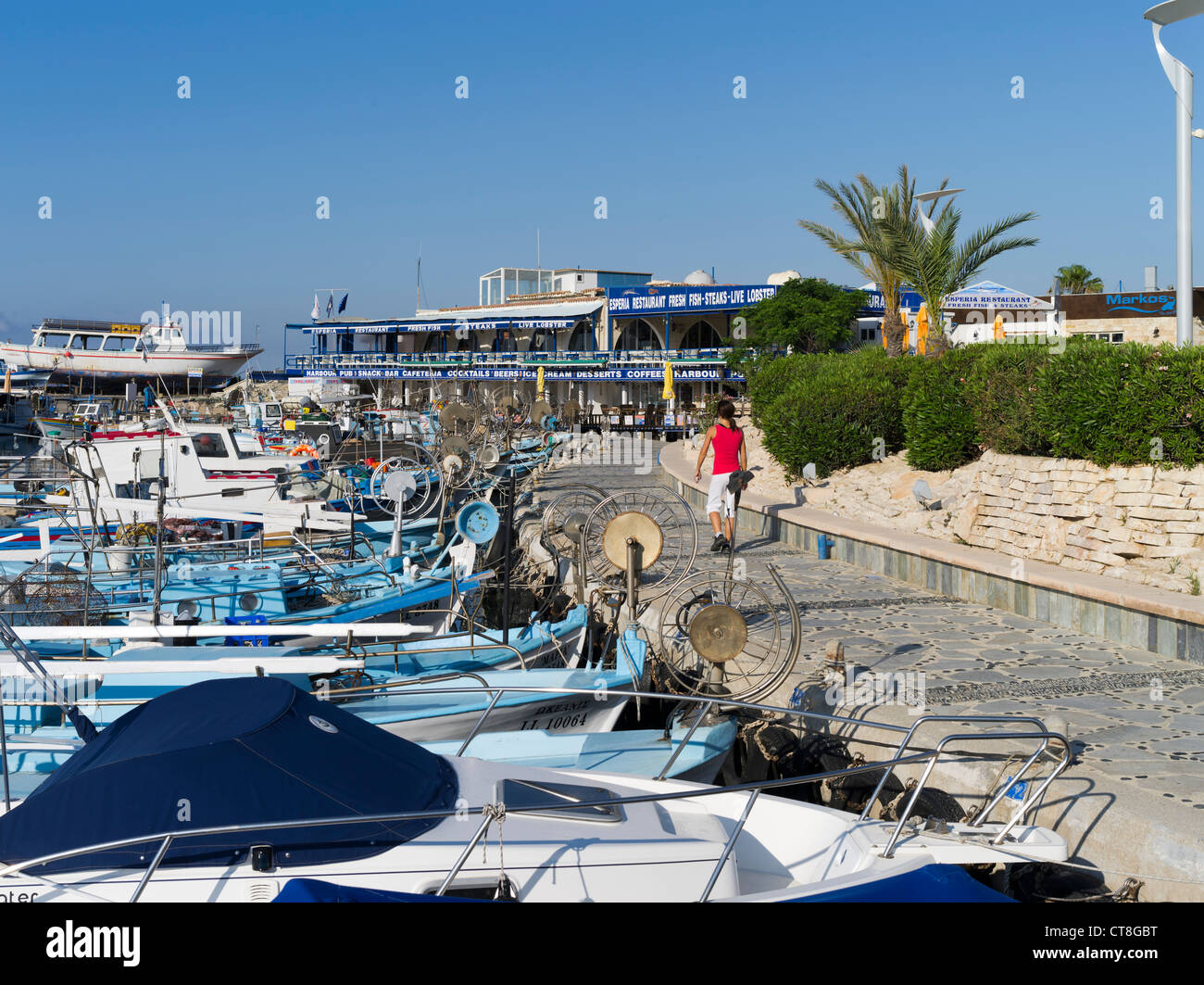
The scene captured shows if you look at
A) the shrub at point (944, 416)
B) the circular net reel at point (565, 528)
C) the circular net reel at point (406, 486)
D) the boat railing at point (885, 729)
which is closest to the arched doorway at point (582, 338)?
the circular net reel at point (406, 486)

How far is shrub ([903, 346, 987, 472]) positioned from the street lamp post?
3.29m

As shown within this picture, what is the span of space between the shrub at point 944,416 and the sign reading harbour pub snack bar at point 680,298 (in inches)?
1020

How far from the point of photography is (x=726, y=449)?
11.4m

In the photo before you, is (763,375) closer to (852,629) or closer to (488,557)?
(488,557)

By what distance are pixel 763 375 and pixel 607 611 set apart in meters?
14.7

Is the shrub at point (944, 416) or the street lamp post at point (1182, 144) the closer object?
the street lamp post at point (1182, 144)

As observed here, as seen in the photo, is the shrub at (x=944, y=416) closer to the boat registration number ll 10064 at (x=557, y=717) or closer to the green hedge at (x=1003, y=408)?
the green hedge at (x=1003, y=408)

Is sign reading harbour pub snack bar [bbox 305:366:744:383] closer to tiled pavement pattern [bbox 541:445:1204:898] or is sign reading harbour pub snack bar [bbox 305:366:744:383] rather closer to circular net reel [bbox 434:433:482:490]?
circular net reel [bbox 434:433:482:490]

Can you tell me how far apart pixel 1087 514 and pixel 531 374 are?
1508 inches

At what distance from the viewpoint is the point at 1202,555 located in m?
8.40

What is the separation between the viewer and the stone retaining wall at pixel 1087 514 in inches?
347

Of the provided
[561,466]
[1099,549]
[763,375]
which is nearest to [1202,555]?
[1099,549]
